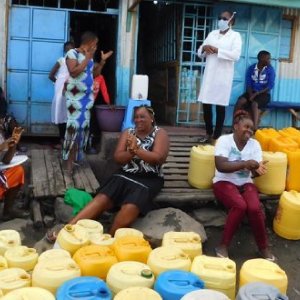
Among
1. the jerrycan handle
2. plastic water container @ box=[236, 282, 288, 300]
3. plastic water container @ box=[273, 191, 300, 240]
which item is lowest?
plastic water container @ box=[273, 191, 300, 240]

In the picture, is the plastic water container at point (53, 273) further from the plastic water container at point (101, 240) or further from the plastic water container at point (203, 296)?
the plastic water container at point (203, 296)

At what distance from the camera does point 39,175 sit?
5941 millimetres

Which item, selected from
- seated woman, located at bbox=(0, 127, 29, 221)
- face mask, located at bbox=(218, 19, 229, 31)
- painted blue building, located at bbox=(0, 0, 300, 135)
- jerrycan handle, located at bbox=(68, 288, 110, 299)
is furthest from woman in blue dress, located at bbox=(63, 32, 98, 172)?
jerrycan handle, located at bbox=(68, 288, 110, 299)

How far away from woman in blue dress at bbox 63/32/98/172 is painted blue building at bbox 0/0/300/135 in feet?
5.23

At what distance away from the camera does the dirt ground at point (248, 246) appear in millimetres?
4984

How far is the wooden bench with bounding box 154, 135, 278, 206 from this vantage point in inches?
224

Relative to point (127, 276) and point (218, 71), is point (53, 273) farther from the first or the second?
point (218, 71)

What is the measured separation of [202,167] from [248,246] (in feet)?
3.51

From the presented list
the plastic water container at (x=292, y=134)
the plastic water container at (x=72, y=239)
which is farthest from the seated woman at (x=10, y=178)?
the plastic water container at (x=292, y=134)

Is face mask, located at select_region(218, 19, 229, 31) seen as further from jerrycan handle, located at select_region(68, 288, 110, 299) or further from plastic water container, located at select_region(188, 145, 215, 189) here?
jerrycan handle, located at select_region(68, 288, 110, 299)

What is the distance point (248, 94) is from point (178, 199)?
2904mm

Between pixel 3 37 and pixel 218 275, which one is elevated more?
pixel 3 37

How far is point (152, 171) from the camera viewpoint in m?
5.19

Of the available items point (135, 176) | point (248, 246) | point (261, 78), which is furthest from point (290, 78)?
point (135, 176)
